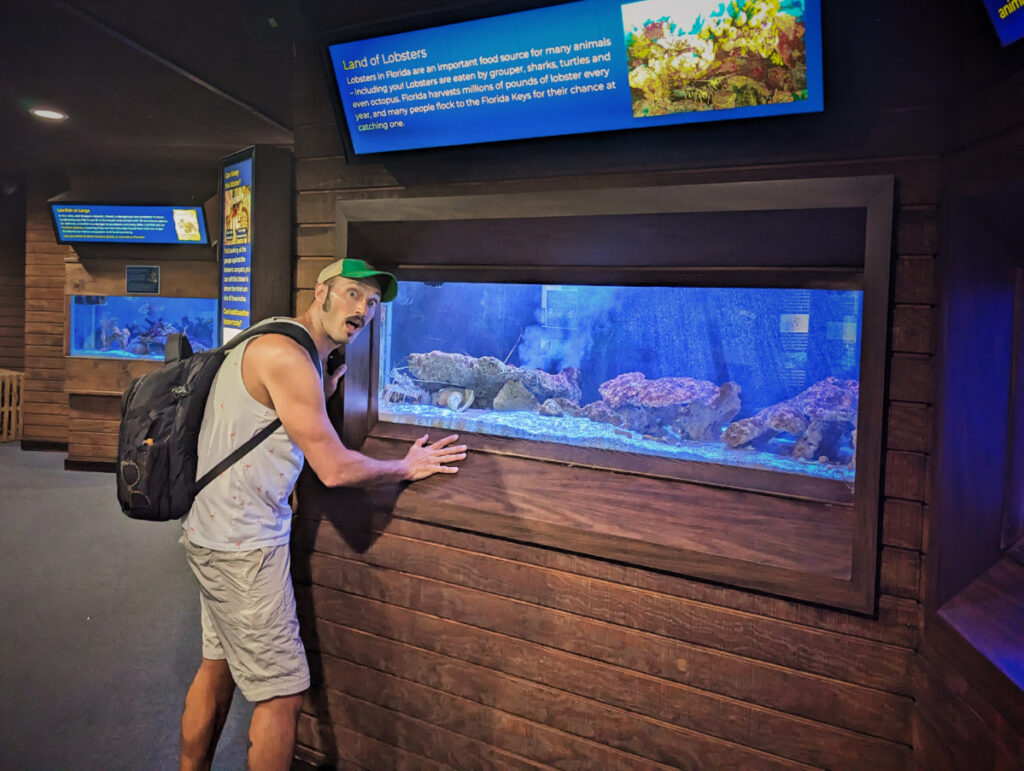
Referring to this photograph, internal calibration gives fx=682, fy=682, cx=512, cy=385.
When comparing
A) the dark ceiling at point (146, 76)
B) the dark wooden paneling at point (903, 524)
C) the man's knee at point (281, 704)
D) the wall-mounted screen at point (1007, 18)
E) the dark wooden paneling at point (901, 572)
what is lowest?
the man's knee at point (281, 704)

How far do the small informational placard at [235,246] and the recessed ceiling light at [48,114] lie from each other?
318 centimetres

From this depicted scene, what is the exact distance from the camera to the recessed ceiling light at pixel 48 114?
5.32 meters

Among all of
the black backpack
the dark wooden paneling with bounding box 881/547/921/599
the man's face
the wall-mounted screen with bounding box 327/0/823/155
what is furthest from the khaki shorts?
the dark wooden paneling with bounding box 881/547/921/599

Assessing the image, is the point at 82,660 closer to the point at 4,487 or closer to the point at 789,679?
the point at 789,679

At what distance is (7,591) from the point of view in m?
3.92

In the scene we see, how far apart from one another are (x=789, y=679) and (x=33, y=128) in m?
7.06

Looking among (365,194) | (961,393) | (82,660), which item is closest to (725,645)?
(961,393)

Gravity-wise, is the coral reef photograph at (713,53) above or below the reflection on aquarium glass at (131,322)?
above

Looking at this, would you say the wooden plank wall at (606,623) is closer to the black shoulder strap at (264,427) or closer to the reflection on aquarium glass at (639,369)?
the reflection on aquarium glass at (639,369)

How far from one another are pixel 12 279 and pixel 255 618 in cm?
944

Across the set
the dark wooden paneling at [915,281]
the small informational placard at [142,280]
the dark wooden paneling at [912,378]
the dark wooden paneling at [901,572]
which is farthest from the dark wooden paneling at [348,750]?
the small informational placard at [142,280]

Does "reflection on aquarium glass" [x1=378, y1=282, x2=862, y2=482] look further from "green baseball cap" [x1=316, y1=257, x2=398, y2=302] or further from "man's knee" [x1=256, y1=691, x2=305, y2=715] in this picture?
"man's knee" [x1=256, y1=691, x2=305, y2=715]

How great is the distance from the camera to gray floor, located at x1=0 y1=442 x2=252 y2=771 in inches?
100

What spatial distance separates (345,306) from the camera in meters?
2.11
